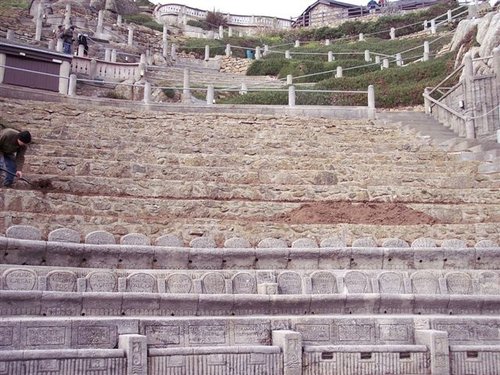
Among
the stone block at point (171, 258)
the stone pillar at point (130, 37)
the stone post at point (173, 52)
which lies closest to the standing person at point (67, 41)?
the stone pillar at point (130, 37)

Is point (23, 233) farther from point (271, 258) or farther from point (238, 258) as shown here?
point (271, 258)

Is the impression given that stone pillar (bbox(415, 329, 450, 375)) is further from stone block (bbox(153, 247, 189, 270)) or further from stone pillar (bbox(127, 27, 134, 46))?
stone pillar (bbox(127, 27, 134, 46))

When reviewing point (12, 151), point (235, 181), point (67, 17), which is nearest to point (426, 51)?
point (67, 17)

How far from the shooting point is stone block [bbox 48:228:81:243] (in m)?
10.7

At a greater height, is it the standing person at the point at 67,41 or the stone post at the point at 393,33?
the stone post at the point at 393,33

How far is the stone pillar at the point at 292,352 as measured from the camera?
8062 millimetres

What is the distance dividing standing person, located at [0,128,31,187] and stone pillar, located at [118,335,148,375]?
238 inches

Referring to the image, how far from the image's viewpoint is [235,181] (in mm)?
15289

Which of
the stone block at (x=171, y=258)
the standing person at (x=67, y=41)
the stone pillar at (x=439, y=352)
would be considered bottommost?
the stone pillar at (x=439, y=352)

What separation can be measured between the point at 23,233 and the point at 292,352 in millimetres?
4904

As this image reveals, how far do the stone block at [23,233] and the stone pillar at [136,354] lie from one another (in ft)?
12.1

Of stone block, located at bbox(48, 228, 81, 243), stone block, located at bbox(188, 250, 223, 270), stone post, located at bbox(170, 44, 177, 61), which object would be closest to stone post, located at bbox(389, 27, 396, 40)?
stone post, located at bbox(170, 44, 177, 61)

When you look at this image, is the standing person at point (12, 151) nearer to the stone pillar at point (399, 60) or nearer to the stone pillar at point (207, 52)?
the stone pillar at point (399, 60)

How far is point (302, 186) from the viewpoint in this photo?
15.1 metres
